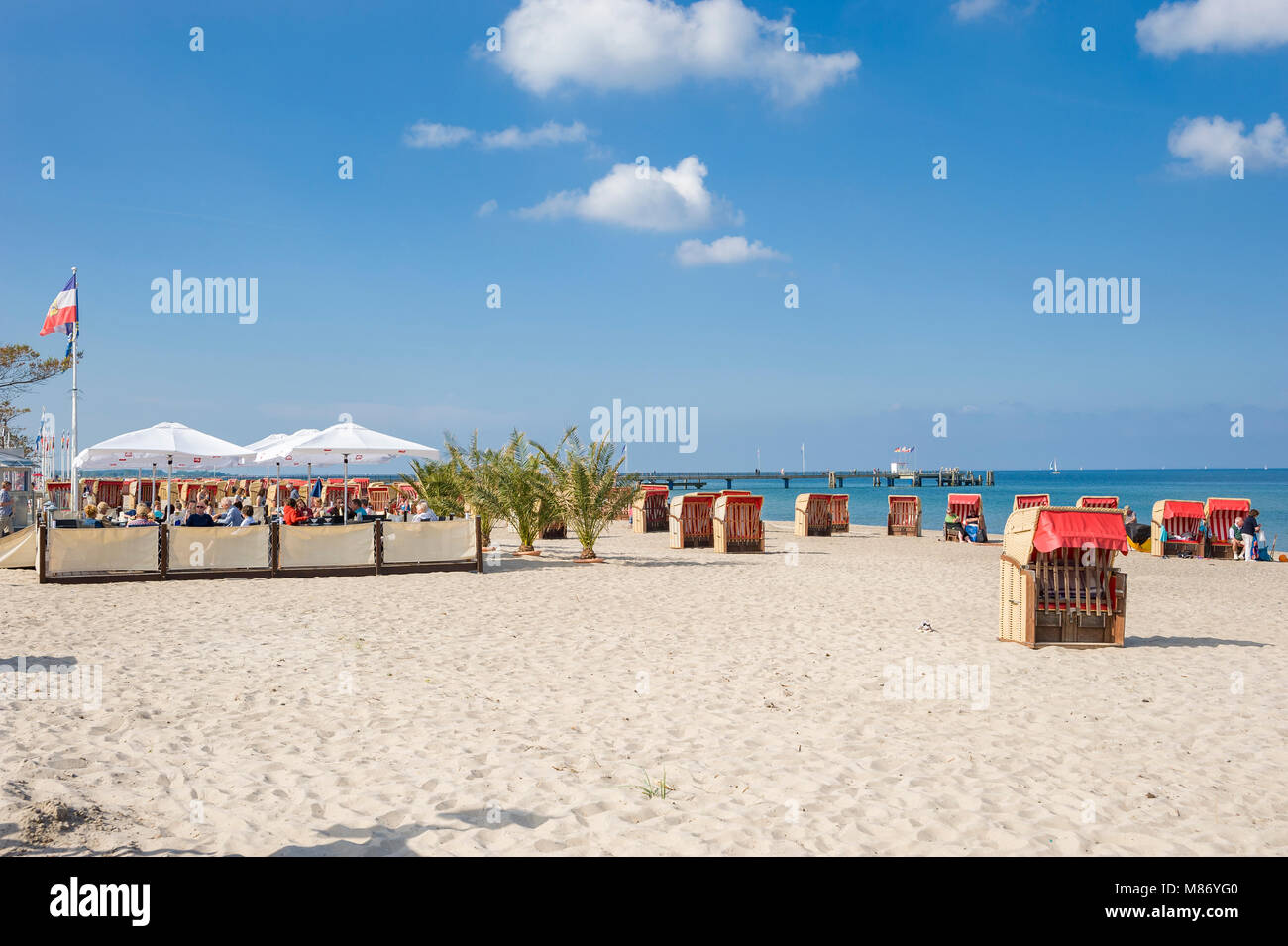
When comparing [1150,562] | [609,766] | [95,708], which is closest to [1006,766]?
[609,766]

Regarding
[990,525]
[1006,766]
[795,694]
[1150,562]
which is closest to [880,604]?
[795,694]

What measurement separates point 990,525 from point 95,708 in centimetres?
4151

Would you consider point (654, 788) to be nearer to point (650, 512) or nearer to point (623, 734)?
point (623, 734)

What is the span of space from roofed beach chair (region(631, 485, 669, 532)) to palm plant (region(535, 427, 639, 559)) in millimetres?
9404

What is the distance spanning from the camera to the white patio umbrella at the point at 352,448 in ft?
46.9

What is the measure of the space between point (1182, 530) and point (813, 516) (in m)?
8.97

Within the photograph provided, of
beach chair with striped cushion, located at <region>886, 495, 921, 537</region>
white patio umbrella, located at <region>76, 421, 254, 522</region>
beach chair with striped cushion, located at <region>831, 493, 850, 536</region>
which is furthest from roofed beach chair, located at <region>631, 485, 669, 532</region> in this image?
white patio umbrella, located at <region>76, 421, 254, 522</region>

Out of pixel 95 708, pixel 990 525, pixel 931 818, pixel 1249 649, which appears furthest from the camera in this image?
pixel 990 525

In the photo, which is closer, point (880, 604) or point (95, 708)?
point (95, 708)

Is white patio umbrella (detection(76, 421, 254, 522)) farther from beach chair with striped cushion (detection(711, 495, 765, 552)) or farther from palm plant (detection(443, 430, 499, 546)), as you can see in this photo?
beach chair with striped cushion (detection(711, 495, 765, 552))

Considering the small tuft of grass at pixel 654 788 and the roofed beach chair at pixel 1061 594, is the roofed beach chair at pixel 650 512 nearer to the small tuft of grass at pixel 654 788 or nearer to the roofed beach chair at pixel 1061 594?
the roofed beach chair at pixel 1061 594
